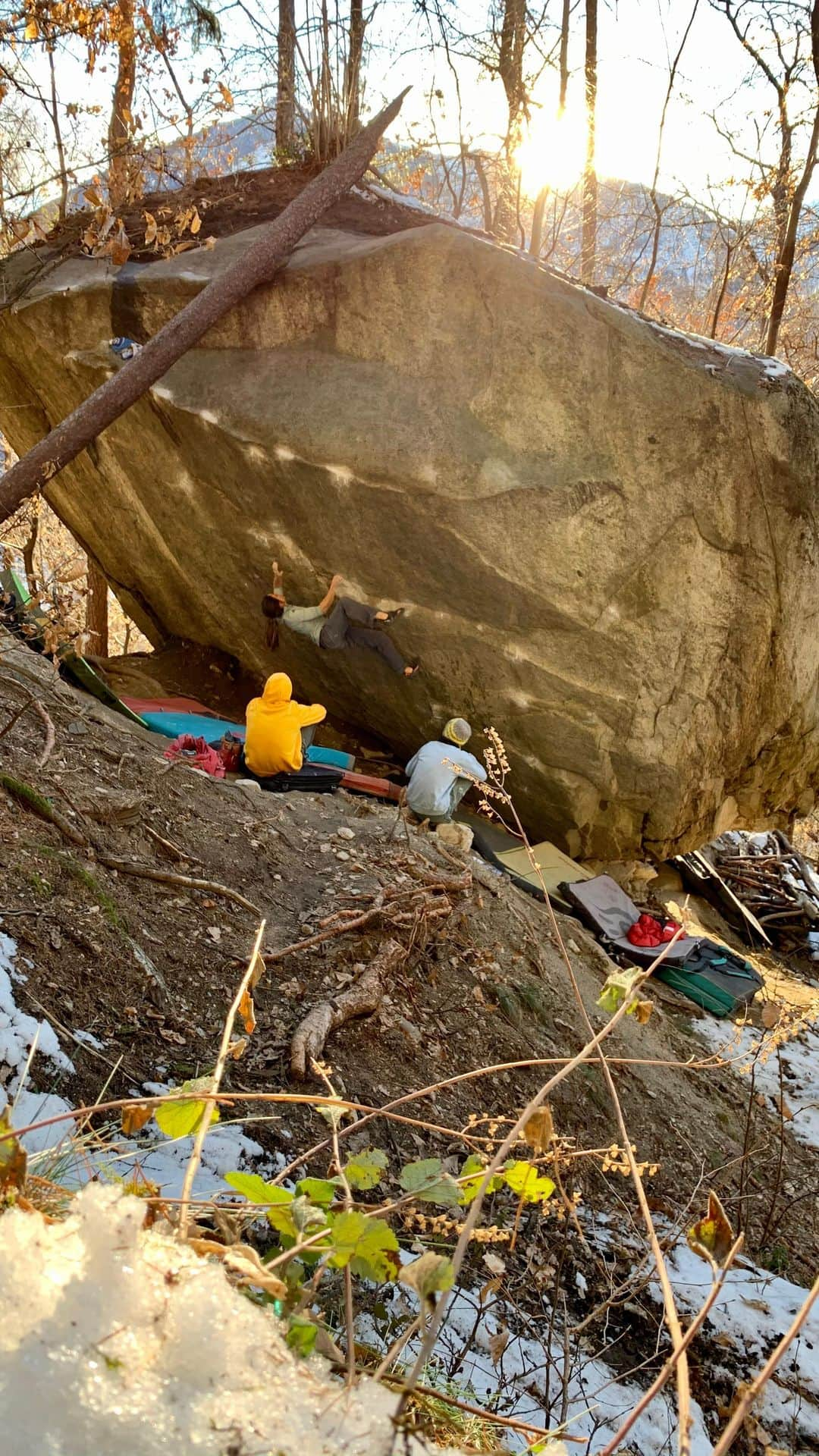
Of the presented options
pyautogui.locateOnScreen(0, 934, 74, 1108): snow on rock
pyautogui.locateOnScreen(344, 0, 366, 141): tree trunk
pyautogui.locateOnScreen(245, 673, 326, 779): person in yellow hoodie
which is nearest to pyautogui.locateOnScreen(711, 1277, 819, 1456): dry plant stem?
pyautogui.locateOnScreen(0, 934, 74, 1108): snow on rock

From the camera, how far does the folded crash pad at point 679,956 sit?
7207 millimetres

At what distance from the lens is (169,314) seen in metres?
7.97

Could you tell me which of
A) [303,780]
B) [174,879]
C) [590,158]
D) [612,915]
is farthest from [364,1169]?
[590,158]

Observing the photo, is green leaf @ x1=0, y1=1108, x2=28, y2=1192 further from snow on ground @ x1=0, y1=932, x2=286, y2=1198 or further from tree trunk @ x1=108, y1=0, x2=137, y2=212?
tree trunk @ x1=108, y1=0, x2=137, y2=212

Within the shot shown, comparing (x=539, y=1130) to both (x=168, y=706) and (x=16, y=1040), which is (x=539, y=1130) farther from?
(x=168, y=706)

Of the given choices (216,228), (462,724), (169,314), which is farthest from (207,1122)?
(216,228)

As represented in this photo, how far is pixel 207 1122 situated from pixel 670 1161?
10.9 ft

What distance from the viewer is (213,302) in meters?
7.04

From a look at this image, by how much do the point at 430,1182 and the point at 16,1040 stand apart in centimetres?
136

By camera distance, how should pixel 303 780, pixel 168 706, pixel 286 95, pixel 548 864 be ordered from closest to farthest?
pixel 303 780, pixel 548 864, pixel 286 95, pixel 168 706

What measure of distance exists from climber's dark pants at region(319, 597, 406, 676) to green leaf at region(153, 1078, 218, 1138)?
22.6ft

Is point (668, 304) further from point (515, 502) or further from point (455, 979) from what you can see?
point (455, 979)

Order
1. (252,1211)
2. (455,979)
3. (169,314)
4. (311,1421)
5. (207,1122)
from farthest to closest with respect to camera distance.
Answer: (169,314)
(455,979)
(252,1211)
(207,1122)
(311,1421)

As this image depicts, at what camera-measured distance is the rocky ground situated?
8.22 ft
